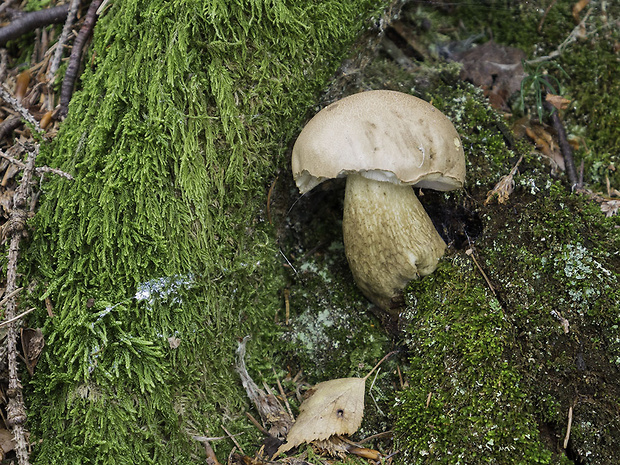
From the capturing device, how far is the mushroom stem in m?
2.47

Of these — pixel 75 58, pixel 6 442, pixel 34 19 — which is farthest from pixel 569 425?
pixel 34 19

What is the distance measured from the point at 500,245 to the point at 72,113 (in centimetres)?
236

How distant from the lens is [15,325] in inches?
79.7

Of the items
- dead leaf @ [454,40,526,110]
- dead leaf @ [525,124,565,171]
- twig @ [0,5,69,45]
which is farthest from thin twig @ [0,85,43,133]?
dead leaf @ [525,124,565,171]

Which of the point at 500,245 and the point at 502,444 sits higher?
the point at 500,245

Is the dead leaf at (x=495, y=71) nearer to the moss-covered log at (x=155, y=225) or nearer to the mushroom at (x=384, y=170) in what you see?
the mushroom at (x=384, y=170)

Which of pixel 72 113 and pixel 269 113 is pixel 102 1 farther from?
pixel 269 113

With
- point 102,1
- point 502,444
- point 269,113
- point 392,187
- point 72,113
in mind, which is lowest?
point 502,444

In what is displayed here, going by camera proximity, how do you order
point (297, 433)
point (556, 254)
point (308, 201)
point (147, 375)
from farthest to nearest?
1. point (308, 201)
2. point (556, 254)
3. point (297, 433)
4. point (147, 375)

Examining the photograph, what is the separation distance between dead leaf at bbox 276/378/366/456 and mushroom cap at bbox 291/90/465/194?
1.09m

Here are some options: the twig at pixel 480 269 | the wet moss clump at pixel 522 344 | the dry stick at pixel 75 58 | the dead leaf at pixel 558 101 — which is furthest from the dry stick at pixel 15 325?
the dead leaf at pixel 558 101

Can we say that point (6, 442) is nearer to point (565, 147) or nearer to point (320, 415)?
point (320, 415)

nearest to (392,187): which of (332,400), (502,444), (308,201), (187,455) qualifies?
(308,201)

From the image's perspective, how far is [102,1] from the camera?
249 cm
